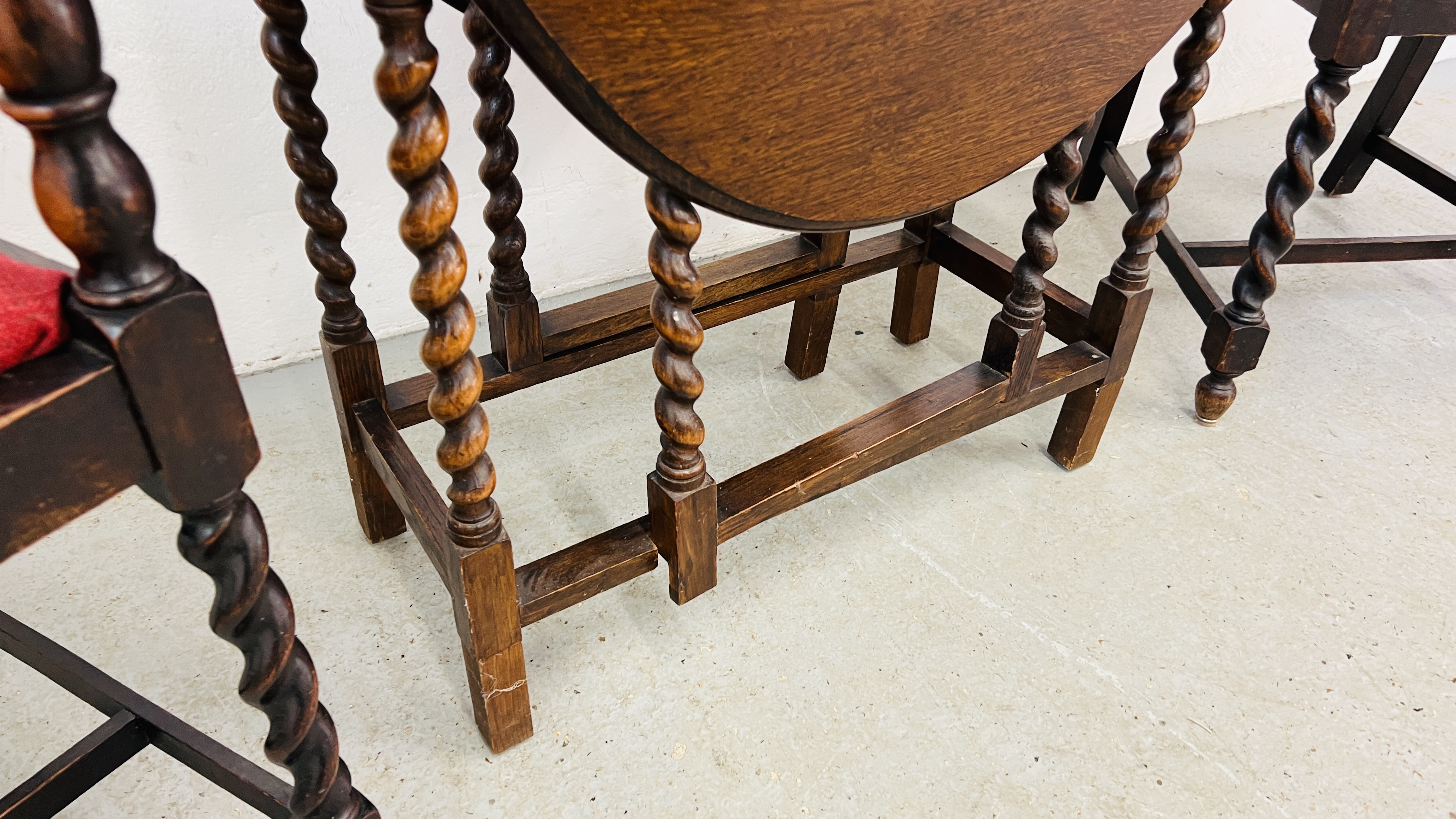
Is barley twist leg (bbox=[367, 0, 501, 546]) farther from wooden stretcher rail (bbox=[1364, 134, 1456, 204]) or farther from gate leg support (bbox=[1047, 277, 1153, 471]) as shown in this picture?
wooden stretcher rail (bbox=[1364, 134, 1456, 204])

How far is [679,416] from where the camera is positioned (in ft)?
3.25

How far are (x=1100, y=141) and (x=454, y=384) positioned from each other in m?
1.66

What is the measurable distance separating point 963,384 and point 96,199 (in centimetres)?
101

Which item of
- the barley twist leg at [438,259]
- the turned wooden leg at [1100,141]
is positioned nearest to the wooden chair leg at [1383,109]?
the turned wooden leg at [1100,141]

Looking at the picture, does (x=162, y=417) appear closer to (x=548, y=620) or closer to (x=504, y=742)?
(x=504, y=742)

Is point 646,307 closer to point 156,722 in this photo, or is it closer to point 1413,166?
point 156,722

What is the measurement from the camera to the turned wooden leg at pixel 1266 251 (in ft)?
4.47

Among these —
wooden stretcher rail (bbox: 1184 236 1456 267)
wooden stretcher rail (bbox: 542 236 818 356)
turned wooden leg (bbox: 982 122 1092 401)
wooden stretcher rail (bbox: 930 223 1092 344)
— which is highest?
turned wooden leg (bbox: 982 122 1092 401)

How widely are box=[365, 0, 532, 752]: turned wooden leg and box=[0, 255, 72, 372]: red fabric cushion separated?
0.91 feet

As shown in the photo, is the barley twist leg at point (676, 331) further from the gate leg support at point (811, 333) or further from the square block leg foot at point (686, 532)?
the gate leg support at point (811, 333)

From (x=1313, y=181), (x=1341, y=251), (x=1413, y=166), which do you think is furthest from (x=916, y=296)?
(x=1413, y=166)

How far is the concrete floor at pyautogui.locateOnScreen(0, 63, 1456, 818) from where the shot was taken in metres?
1.05

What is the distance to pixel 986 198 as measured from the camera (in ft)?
7.41

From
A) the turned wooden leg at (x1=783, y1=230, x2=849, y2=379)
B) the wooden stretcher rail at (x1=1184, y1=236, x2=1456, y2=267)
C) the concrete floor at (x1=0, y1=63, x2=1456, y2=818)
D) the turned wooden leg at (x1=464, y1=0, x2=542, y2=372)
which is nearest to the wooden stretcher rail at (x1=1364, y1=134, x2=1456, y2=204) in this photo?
the wooden stretcher rail at (x1=1184, y1=236, x2=1456, y2=267)
